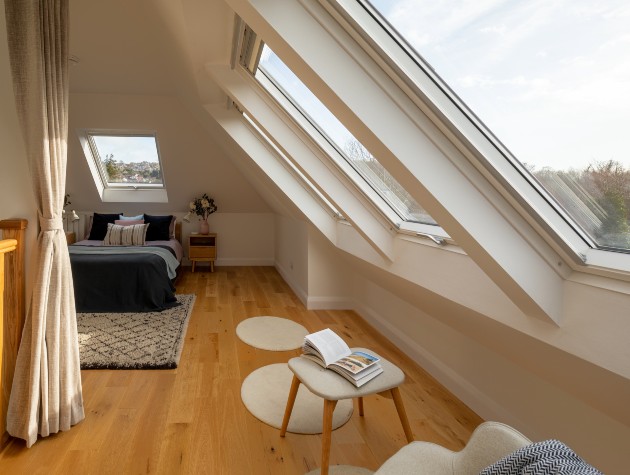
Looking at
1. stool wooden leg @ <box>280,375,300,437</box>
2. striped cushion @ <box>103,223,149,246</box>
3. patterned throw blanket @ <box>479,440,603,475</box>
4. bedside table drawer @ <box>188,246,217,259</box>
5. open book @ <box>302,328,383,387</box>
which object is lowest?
bedside table drawer @ <box>188,246,217,259</box>

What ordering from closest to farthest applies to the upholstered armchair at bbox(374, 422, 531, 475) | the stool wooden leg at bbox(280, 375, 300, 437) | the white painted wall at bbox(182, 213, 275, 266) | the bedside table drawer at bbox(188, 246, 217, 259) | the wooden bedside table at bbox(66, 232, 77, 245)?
the upholstered armchair at bbox(374, 422, 531, 475) < the stool wooden leg at bbox(280, 375, 300, 437) < the wooden bedside table at bbox(66, 232, 77, 245) < the bedside table drawer at bbox(188, 246, 217, 259) < the white painted wall at bbox(182, 213, 275, 266)

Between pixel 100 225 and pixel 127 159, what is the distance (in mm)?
993

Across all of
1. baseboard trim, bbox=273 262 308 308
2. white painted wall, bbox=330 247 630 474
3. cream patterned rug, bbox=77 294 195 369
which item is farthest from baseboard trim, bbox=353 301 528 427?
cream patterned rug, bbox=77 294 195 369

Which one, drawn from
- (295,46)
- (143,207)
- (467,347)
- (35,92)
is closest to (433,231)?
(467,347)

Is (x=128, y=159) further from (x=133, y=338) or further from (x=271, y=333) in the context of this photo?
(x=271, y=333)

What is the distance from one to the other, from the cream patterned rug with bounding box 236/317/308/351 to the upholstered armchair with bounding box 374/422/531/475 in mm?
2126

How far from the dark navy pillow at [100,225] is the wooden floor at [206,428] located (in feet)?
11.1

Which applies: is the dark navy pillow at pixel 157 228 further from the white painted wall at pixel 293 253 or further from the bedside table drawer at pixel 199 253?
the white painted wall at pixel 293 253

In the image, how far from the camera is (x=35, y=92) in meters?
1.96

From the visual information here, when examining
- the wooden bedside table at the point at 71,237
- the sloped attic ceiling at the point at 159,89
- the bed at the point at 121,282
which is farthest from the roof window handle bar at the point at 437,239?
the wooden bedside table at the point at 71,237

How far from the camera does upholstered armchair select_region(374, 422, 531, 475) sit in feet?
3.75

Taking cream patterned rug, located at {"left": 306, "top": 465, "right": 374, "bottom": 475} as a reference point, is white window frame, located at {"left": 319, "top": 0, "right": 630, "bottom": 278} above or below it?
above

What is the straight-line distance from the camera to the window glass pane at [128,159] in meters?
5.88

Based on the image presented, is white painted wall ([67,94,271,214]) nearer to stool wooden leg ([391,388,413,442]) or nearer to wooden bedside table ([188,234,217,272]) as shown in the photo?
wooden bedside table ([188,234,217,272])
